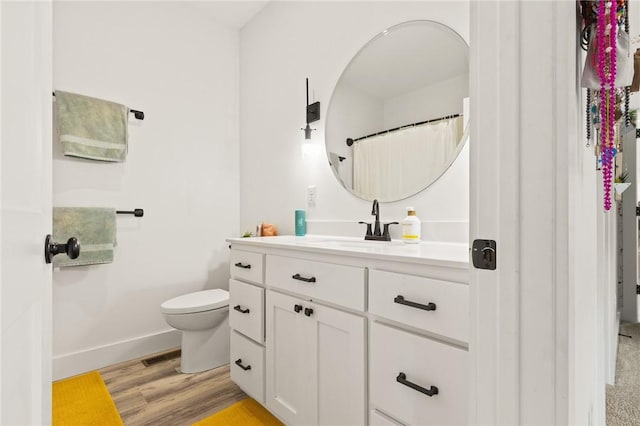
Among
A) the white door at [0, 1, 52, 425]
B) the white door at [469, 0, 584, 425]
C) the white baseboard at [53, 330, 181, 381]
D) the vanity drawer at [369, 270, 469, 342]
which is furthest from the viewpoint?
the white baseboard at [53, 330, 181, 381]

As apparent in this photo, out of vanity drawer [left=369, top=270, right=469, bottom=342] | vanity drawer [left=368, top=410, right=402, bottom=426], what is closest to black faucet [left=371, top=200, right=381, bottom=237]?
vanity drawer [left=369, top=270, right=469, bottom=342]

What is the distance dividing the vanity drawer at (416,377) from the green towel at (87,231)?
188 centimetres

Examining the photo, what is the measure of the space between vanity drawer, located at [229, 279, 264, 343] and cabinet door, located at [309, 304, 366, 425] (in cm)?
40

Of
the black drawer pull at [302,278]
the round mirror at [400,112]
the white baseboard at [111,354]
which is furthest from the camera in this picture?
the white baseboard at [111,354]

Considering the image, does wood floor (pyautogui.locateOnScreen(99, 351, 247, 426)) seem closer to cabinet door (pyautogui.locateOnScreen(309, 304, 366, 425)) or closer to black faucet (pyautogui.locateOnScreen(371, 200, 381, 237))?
cabinet door (pyautogui.locateOnScreen(309, 304, 366, 425))

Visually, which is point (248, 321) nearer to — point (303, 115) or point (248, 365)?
point (248, 365)

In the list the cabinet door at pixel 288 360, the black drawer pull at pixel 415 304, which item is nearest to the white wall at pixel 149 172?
the cabinet door at pixel 288 360

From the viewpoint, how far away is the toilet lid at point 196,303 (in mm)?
1955

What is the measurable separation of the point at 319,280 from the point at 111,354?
1853 mm

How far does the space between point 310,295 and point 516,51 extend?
1.05 metres

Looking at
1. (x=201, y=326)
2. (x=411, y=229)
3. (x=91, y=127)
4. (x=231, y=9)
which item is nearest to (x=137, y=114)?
(x=91, y=127)

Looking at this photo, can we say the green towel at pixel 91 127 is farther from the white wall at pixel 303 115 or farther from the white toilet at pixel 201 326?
the white toilet at pixel 201 326

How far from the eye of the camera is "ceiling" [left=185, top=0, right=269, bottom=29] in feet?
8.40

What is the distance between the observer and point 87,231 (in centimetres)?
204
